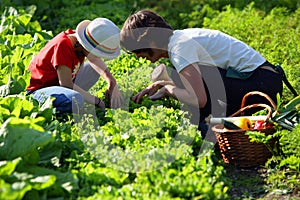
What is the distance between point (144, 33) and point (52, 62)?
2.84 feet

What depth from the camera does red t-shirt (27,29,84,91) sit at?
4.93 m

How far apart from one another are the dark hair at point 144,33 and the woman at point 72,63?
22cm

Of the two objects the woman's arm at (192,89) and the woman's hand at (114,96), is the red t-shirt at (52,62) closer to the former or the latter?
the woman's hand at (114,96)

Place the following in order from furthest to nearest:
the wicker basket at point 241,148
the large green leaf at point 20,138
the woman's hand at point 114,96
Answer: the woman's hand at point 114,96, the wicker basket at point 241,148, the large green leaf at point 20,138

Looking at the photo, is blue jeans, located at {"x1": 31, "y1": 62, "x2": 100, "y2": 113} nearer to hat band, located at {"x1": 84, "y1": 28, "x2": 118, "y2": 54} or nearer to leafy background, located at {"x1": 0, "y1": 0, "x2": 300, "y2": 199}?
leafy background, located at {"x1": 0, "y1": 0, "x2": 300, "y2": 199}

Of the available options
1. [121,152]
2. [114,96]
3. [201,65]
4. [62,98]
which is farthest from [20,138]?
[201,65]

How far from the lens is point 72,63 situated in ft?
16.5

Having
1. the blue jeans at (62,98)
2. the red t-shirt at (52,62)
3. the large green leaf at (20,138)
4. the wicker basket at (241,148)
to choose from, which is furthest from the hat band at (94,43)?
the large green leaf at (20,138)

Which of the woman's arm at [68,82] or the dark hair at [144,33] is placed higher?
the dark hair at [144,33]

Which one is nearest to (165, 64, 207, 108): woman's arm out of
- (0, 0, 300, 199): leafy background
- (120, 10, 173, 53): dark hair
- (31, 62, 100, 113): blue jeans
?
(0, 0, 300, 199): leafy background

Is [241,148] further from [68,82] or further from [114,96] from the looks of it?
[68,82]

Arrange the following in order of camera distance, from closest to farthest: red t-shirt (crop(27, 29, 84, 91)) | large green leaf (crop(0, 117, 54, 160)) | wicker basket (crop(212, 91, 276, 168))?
large green leaf (crop(0, 117, 54, 160)) < wicker basket (crop(212, 91, 276, 168)) < red t-shirt (crop(27, 29, 84, 91))

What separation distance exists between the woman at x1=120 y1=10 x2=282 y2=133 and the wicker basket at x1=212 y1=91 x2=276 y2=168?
1.02ft

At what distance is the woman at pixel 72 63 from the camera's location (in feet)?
15.9
